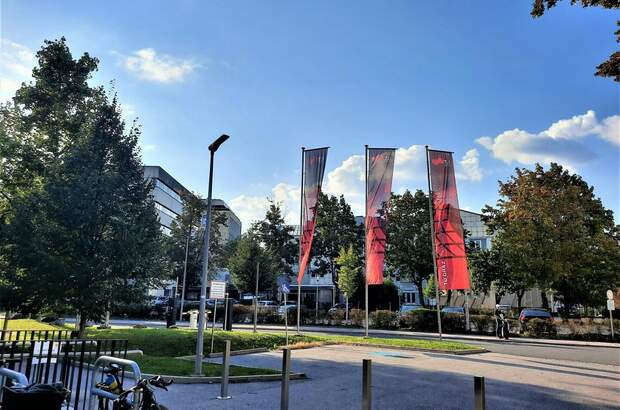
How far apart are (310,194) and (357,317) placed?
16.2 meters

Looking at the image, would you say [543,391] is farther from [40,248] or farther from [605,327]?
[605,327]

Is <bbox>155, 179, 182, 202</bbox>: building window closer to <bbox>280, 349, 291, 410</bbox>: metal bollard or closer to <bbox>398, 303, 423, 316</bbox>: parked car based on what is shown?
<bbox>398, 303, 423, 316</bbox>: parked car

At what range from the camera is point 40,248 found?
15820 mm

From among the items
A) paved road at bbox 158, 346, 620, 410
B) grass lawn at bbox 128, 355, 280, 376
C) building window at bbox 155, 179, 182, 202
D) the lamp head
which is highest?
building window at bbox 155, 179, 182, 202

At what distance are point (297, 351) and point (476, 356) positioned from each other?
6817 mm

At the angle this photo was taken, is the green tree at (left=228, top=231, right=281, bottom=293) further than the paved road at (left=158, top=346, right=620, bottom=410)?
Yes

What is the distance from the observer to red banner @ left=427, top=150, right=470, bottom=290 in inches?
843

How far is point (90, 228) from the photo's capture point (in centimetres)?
1708

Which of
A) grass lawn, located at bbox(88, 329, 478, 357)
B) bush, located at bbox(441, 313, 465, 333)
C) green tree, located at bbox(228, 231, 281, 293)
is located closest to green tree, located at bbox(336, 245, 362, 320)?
green tree, located at bbox(228, 231, 281, 293)

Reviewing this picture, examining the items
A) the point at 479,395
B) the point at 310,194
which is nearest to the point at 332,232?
the point at 310,194

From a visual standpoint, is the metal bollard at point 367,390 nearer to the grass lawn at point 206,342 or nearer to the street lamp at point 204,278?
the street lamp at point 204,278

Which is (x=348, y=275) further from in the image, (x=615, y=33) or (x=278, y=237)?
(x=615, y=33)

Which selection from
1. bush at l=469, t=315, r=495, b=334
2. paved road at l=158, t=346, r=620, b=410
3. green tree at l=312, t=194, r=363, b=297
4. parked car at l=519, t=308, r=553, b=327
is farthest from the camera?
green tree at l=312, t=194, r=363, b=297

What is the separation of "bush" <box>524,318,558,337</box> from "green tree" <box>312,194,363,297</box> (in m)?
23.5
